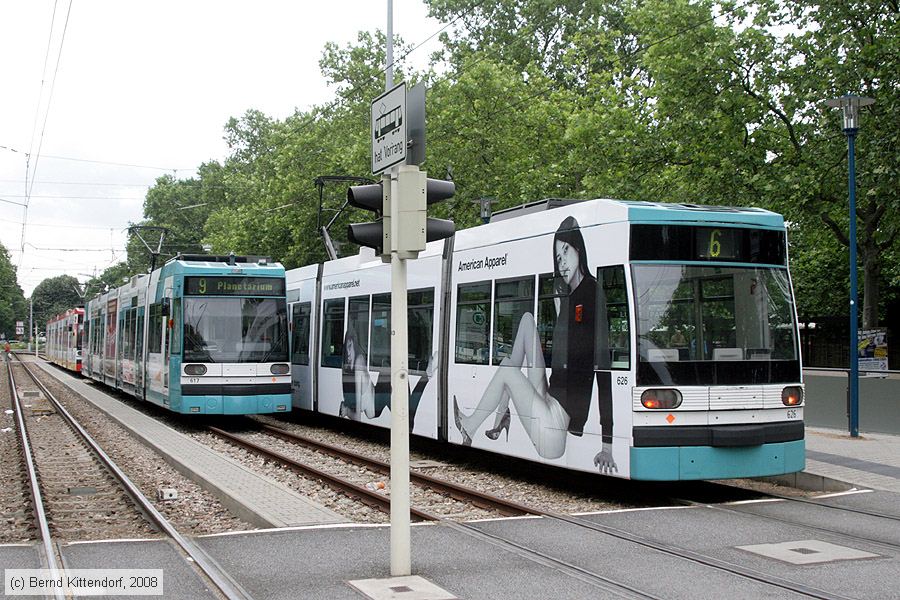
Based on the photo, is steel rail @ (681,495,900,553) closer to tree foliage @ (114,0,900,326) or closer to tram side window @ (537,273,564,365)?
tram side window @ (537,273,564,365)

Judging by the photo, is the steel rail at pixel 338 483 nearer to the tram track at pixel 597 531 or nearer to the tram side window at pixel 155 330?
the tram track at pixel 597 531

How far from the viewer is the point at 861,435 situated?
15648 mm

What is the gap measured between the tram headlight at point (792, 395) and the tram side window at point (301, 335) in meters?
11.2

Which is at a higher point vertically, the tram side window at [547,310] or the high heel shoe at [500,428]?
the tram side window at [547,310]

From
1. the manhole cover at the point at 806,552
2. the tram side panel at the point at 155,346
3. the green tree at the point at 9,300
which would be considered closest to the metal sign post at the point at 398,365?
the manhole cover at the point at 806,552

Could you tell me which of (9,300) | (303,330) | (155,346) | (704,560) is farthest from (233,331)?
(9,300)

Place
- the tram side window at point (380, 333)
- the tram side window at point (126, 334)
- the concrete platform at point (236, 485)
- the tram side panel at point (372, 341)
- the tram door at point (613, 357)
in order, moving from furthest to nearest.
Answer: the tram side window at point (126, 334) → the tram side window at point (380, 333) → the tram side panel at point (372, 341) → the tram door at point (613, 357) → the concrete platform at point (236, 485)

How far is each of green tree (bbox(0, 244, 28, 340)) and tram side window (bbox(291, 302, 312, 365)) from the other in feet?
330

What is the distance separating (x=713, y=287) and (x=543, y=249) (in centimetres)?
194

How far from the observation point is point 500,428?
1173 centimetres

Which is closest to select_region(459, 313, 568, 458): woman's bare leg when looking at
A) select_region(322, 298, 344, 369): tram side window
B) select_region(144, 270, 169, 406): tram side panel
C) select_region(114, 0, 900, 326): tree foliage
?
select_region(322, 298, 344, 369): tram side window

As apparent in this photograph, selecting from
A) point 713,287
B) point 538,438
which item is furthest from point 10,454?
point 713,287

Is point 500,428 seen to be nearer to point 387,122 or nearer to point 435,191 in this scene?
point 435,191

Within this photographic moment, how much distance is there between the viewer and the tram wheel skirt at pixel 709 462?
366 inches
